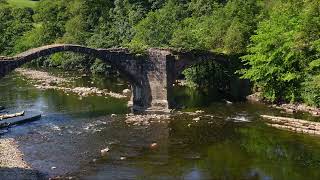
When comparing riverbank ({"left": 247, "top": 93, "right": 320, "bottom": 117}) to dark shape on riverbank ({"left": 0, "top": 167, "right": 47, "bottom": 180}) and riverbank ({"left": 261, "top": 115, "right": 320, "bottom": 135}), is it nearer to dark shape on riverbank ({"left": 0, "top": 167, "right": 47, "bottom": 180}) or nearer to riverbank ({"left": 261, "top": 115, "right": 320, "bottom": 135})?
riverbank ({"left": 261, "top": 115, "right": 320, "bottom": 135})

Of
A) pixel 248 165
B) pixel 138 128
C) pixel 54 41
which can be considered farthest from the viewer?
pixel 54 41

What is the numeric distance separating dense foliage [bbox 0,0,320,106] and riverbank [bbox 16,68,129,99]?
9.06m

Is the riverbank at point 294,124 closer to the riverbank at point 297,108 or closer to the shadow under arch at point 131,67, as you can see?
the riverbank at point 297,108

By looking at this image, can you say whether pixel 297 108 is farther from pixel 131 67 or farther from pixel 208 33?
pixel 208 33

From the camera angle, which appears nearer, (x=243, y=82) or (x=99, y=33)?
(x=243, y=82)

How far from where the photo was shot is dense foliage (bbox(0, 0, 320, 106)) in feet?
209

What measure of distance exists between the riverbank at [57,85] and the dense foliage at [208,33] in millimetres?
9062

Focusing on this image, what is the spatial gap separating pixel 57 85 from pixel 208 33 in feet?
85.3

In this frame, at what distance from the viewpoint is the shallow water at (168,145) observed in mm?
42250

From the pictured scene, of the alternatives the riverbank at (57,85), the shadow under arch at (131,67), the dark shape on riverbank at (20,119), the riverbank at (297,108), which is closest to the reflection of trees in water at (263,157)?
the riverbank at (297,108)

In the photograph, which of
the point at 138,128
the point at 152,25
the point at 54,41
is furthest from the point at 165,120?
the point at 54,41

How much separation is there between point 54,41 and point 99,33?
19.3 metres

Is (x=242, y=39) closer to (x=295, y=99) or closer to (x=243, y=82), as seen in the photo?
(x=243, y=82)

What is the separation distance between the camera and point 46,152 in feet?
156
